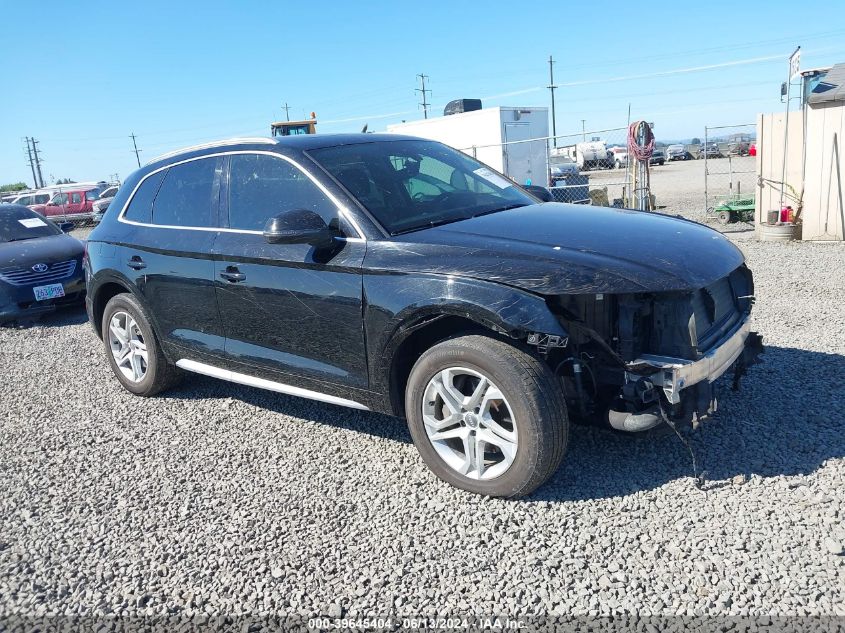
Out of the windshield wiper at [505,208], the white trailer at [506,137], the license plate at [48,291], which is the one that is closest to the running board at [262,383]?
the windshield wiper at [505,208]

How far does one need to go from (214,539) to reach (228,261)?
1.74m

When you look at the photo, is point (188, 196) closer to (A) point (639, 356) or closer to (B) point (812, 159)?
(A) point (639, 356)

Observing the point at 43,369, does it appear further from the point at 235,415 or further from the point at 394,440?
the point at 394,440

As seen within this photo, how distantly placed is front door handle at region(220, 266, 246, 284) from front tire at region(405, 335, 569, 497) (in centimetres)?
137

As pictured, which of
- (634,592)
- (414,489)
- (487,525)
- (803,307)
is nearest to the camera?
(634,592)

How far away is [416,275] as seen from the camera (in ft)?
11.7

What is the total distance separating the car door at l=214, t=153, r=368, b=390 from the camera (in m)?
3.88

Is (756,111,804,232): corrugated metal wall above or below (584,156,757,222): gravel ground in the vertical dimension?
above

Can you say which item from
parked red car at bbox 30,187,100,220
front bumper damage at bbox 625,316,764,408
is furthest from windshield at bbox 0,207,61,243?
parked red car at bbox 30,187,100,220

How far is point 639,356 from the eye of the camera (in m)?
3.37

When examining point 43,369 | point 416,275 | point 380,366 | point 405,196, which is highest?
point 405,196

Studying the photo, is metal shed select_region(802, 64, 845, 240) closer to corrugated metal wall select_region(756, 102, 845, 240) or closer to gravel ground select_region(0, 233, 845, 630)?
corrugated metal wall select_region(756, 102, 845, 240)

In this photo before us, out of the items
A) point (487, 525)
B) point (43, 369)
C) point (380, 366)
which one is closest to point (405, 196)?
point (380, 366)

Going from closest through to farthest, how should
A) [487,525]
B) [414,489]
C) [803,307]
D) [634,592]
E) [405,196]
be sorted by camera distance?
[634,592], [487,525], [414,489], [405,196], [803,307]
